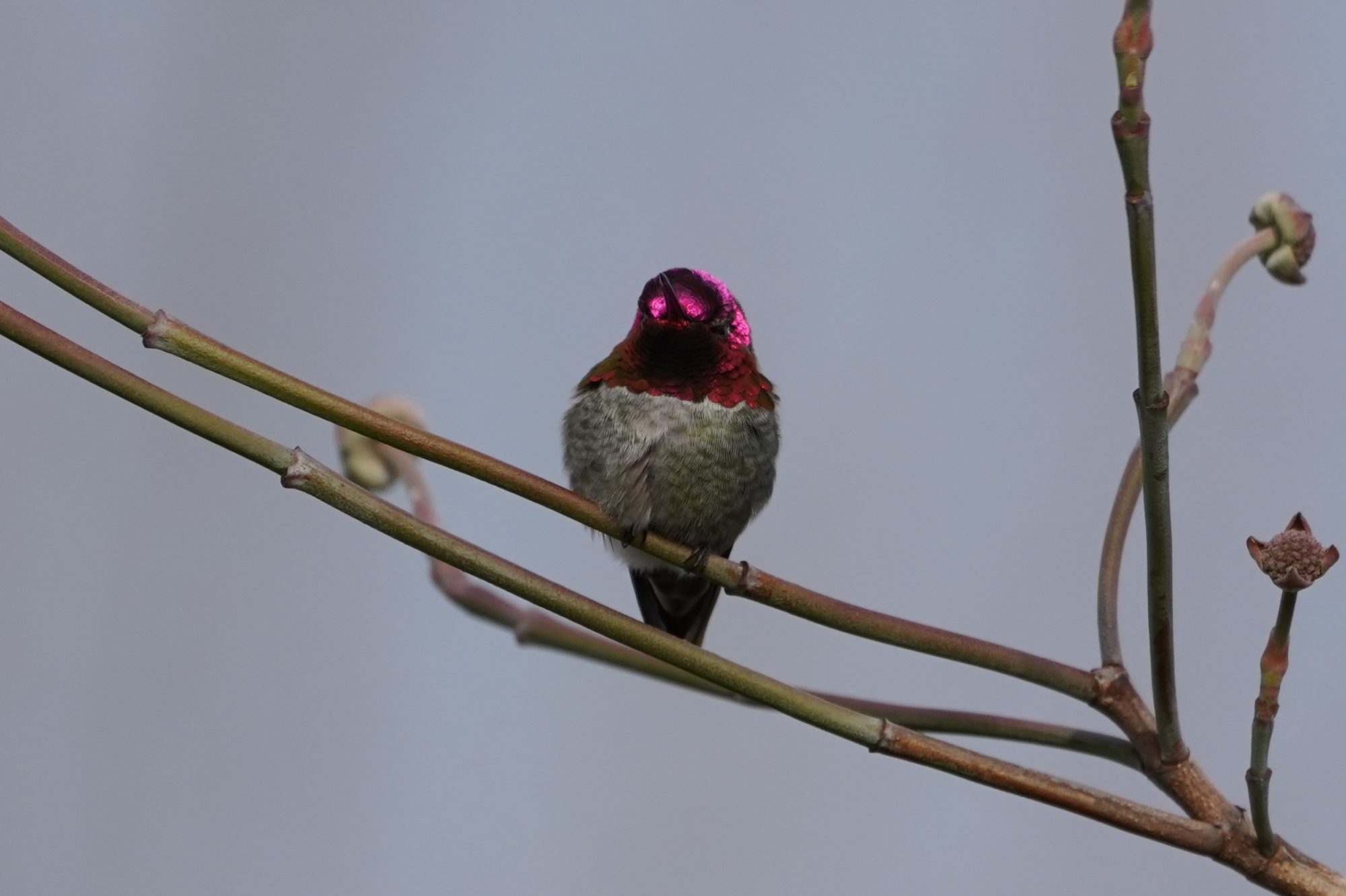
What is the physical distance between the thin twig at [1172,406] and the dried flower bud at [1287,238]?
0.01 meters

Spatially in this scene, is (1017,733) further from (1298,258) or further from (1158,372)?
(1298,258)

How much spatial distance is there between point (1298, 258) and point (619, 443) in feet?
2.80

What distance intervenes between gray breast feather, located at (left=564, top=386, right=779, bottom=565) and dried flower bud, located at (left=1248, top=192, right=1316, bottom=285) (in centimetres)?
69

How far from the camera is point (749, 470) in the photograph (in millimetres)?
1976

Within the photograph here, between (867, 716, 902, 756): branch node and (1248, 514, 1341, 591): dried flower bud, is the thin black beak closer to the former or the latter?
(867, 716, 902, 756): branch node

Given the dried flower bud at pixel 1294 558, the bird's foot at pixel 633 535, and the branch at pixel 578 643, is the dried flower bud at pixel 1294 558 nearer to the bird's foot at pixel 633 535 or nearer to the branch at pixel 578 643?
the branch at pixel 578 643

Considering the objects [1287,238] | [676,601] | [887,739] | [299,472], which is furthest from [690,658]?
[676,601]

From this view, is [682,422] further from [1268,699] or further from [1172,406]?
[1268,699]

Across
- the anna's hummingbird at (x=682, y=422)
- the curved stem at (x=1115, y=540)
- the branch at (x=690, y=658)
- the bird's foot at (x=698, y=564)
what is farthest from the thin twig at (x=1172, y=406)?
the anna's hummingbird at (x=682, y=422)

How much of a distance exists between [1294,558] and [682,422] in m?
1.10

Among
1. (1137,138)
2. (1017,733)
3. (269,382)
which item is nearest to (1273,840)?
(1017,733)

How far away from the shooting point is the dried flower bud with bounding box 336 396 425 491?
182 centimetres

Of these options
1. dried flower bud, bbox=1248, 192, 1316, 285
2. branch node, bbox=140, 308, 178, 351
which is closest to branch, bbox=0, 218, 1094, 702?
branch node, bbox=140, 308, 178, 351

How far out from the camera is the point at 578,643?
151 centimetres
